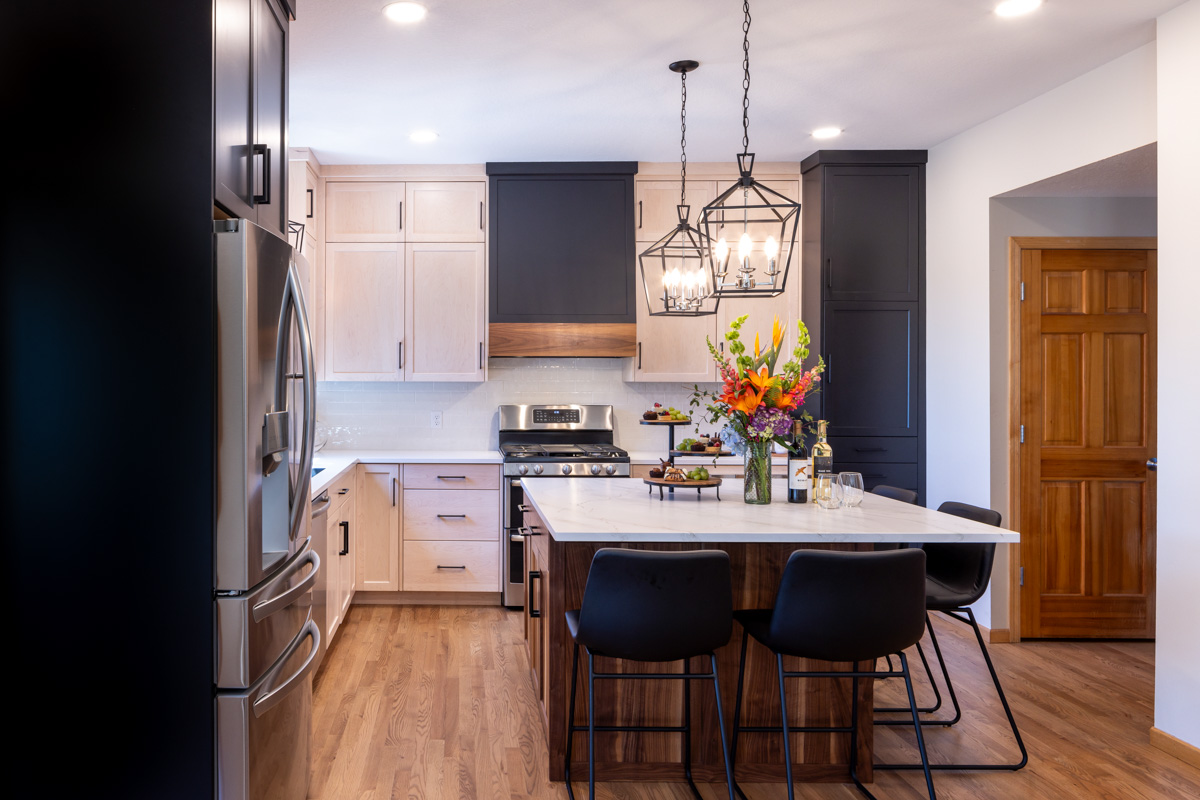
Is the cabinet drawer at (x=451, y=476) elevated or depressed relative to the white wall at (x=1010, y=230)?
depressed

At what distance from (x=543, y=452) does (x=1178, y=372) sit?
10.1 feet

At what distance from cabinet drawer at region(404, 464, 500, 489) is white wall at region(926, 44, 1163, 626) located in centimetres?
257

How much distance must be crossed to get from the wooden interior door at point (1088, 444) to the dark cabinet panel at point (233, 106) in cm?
371

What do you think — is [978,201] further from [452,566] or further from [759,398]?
[452,566]

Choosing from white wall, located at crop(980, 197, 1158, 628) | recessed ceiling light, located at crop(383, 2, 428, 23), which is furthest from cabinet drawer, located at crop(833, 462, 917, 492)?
recessed ceiling light, located at crop(383, 2, 428, 23)

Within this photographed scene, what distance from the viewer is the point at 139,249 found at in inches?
70.7

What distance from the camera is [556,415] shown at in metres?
5.26

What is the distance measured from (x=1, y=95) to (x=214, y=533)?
3.42 feet

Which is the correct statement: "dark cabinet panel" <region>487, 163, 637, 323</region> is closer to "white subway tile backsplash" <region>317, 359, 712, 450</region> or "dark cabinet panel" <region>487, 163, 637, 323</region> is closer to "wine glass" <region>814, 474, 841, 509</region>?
"white subway tile backsplash" <region>317, 359, 712, 450</region>

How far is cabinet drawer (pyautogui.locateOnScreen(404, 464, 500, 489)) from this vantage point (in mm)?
4691

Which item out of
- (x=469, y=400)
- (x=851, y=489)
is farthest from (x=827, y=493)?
(x=469, y=400)

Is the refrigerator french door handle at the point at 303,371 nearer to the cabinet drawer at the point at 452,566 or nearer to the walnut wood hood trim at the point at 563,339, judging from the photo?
the cabinet drawer at the point at 452,566

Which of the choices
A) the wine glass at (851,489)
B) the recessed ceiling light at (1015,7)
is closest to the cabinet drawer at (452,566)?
the wine glass at (851,489)

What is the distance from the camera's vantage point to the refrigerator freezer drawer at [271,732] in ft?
6.02
